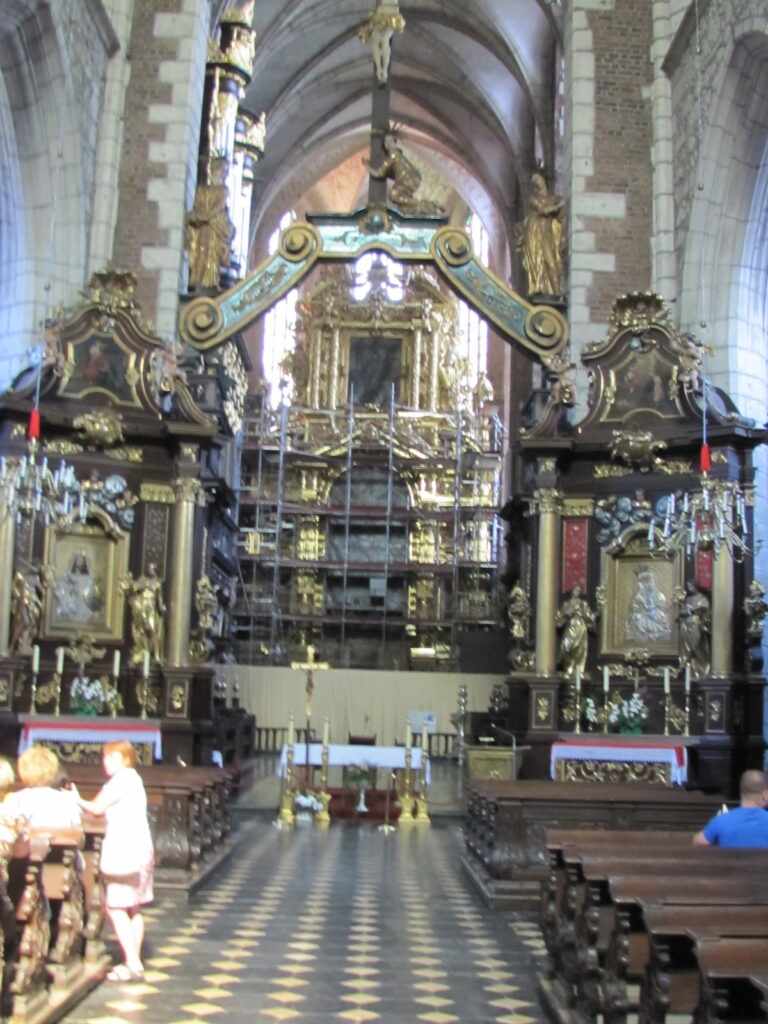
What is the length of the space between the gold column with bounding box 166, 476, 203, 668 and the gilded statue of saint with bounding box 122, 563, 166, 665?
4.6 inches

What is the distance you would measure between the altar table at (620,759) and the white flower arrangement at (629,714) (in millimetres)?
526

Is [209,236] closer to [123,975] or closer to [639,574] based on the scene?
[639,574]

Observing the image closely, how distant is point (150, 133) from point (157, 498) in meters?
5.54

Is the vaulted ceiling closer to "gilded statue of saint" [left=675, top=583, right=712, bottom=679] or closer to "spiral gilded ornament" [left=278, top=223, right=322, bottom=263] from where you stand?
"spiral gilded ornament" [left=278, top=223, right=322, bottom=263]

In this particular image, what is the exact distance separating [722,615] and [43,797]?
8455mm

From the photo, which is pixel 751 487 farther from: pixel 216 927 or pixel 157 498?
pixel 216 927

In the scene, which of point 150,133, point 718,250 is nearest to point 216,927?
point 718,250

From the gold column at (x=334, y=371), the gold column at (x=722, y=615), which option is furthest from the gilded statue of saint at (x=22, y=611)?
the gold column at (x=334, y=371)

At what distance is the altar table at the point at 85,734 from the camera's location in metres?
12.0

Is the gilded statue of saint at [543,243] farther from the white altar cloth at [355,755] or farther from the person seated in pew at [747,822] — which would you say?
the person seated in pew at [747,822]

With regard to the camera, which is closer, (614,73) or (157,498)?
(157,498)

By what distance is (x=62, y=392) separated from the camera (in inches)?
532

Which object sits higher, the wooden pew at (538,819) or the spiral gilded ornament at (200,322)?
the spiral gilded ornament at (200,322)

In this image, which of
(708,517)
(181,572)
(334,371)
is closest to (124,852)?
(708,517)
